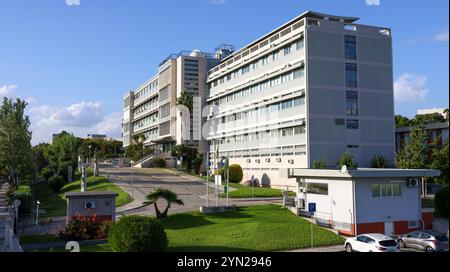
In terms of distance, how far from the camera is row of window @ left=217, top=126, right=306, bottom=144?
56156mm

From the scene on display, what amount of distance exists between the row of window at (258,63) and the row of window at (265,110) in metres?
6.46

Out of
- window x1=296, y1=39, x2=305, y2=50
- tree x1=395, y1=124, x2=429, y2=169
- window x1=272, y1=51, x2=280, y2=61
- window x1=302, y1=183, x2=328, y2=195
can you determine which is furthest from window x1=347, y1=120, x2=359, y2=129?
window x1=302, y1=183, x2=328, y2=195

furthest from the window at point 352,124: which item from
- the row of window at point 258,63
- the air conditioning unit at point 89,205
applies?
the air conditioning unit at point 89,205

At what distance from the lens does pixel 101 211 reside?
2759 cm

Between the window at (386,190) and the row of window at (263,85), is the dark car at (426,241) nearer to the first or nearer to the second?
the window at (386,190)

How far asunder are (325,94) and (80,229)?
37675 mm

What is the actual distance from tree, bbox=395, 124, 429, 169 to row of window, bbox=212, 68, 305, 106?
49.5 feet

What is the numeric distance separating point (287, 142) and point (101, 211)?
34337mm

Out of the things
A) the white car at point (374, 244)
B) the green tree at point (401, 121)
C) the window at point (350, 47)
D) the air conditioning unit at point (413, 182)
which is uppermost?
the window at point (350, 47)

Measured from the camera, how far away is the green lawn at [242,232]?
22.9 metres

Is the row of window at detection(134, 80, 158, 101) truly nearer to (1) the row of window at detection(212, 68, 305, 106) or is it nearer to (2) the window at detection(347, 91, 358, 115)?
(1) the row of window at detection(212, 68, 305, 106)
